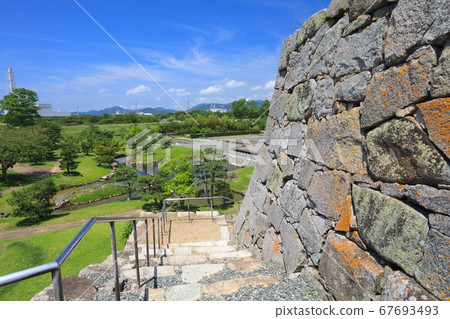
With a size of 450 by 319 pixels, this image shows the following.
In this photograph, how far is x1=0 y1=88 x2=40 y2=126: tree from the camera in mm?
32750

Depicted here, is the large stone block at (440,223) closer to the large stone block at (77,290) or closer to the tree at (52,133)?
the large stone block at (77,290)

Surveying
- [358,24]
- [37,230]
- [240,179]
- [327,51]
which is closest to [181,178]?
[240,179]

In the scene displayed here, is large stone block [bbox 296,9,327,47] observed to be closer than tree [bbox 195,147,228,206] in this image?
Yes

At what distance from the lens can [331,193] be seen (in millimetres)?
2432

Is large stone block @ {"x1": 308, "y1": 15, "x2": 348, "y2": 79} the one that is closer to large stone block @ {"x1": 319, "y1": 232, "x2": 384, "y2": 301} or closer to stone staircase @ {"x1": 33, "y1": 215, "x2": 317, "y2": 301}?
large stone block @ {"x1": 319, "y1": 232, "x2": 384, "y2": 301}

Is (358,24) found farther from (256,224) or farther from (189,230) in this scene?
(189,230)

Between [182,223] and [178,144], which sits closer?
[182,223]

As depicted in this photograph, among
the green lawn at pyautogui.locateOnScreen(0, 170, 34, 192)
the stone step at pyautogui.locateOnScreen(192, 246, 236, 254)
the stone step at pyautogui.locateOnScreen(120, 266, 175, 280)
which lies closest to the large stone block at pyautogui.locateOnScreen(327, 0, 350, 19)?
the stone step at pyautogui.locateOnScreen(120, 266, 175, 280)

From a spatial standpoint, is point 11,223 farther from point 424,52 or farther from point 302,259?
point 424,52

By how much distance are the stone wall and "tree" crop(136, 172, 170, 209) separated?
970cm

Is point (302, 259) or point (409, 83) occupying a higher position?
point (409, 83)

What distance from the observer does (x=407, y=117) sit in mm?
1653

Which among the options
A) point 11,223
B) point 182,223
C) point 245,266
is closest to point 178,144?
point 11,223

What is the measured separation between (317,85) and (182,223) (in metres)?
6.46
